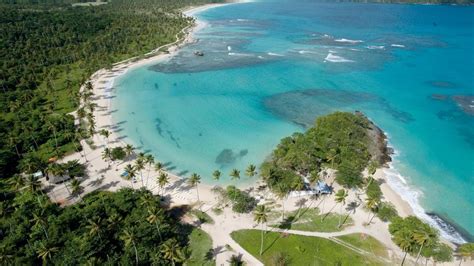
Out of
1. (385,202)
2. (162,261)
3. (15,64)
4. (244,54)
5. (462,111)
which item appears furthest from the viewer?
(244,54)

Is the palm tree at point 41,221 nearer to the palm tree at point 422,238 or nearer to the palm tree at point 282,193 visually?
the palm tree at point 282,193

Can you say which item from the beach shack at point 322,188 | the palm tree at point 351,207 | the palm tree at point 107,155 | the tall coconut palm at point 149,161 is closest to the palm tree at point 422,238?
the palm tree at point 351,207

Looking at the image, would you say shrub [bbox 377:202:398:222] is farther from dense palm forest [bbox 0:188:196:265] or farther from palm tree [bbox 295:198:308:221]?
dense palm forest [bbox 0:188:196:265]

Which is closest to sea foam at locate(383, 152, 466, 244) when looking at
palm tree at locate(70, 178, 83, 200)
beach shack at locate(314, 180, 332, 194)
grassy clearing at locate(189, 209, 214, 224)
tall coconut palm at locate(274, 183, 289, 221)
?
beach shack at locate(314, 180, 332, 194)

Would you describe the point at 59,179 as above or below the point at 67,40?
below

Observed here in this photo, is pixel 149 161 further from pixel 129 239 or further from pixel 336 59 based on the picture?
pixel 336 59

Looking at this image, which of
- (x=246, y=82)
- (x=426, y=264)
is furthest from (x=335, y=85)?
(x=426, y=264)

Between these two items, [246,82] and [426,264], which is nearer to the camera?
[426,264]

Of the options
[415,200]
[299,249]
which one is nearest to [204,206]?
[299,249]

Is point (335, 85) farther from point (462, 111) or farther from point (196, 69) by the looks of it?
point (196, 69)
